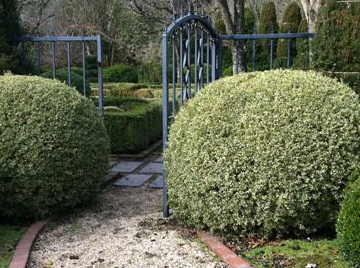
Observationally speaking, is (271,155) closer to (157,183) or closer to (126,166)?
(157,183)

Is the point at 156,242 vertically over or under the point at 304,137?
under

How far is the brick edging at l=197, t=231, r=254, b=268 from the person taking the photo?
145 inches

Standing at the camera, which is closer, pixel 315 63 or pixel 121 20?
pixel 315 63

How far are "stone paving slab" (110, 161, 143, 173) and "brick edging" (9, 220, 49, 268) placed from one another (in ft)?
7.73

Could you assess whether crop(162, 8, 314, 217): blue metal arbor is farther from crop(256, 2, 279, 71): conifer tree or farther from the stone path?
crop(256, 2, 279, 71): conifer tree

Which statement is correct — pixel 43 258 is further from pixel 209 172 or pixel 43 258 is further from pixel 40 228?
pixel 209 172

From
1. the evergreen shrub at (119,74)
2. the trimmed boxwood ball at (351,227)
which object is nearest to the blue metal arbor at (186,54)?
the trimmed boxwood ball at (351,227)

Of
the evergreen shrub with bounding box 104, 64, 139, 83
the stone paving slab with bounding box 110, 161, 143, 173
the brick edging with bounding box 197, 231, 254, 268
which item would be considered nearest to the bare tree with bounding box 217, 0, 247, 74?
the stone paving slab with bounding box 110, 161, 143, 173

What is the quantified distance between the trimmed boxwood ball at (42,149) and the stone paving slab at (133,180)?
1300mm

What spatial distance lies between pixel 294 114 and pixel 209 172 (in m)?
0.77

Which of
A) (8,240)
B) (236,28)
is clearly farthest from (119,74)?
(8,240)

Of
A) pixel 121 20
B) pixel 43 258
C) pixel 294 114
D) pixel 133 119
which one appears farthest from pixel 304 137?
pixel 121 20

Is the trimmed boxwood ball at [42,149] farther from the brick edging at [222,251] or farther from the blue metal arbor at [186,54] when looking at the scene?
the brick edging at [222,251]

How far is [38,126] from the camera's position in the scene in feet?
15.1
